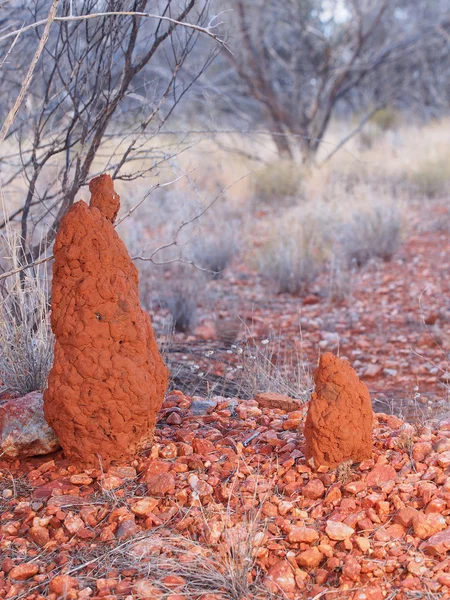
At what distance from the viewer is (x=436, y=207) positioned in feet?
30.8

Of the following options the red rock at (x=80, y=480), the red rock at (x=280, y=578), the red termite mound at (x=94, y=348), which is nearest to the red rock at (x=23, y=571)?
the red rock at (x=80, y=480)

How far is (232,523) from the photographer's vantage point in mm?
2242

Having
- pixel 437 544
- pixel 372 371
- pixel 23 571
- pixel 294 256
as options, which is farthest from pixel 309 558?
pixel 294 256

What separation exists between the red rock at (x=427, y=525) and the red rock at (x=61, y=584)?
1024 mm

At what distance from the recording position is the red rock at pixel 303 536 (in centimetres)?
217

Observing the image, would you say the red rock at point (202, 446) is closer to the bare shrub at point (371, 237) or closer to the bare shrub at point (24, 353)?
the bare shrub at point (24, 353)

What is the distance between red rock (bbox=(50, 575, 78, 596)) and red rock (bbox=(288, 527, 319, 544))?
2.12 ft

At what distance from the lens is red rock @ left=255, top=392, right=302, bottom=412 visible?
3.26 meters

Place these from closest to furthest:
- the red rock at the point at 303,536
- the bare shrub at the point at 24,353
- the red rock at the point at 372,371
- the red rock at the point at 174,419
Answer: the red rock at the point at 303,536 < the red rock at the point at 174,419 < the bare shrub at the point at 24,353 < the red rock at the point at 372,371

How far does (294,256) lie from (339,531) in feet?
15.9

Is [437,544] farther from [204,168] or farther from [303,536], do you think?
[204,168]

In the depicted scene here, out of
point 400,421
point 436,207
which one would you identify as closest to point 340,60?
point 436,207

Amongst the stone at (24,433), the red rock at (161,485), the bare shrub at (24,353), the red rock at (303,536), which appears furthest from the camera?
the bare shrub at (24,353)

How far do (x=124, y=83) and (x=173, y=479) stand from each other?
209cm
